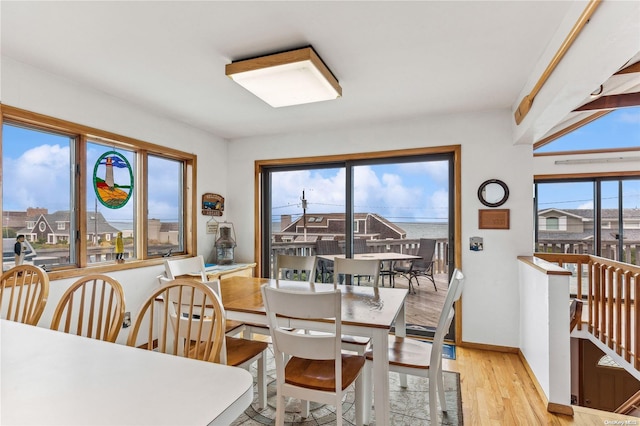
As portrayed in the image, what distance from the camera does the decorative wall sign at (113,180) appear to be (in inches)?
119

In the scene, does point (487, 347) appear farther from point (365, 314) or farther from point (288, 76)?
point (288, 76)

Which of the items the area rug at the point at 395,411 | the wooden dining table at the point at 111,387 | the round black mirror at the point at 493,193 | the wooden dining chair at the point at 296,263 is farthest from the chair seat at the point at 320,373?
the round black mirror at the point at 493,193

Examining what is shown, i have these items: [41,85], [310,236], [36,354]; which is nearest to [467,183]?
[310,236]

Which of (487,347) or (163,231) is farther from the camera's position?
(163,231)

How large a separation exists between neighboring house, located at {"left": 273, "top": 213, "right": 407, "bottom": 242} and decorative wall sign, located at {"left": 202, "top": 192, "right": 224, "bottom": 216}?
0.83 metres

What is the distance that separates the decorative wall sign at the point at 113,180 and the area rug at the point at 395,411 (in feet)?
7.54

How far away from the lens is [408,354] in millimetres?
2057

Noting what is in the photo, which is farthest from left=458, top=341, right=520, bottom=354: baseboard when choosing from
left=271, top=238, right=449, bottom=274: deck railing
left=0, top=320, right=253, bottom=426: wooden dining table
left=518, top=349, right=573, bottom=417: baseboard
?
left=0, top=320, right=253, bottom=426: wooden dining table

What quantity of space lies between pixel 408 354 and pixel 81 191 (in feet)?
9.83

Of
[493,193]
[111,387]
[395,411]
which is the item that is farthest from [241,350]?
[493,193]

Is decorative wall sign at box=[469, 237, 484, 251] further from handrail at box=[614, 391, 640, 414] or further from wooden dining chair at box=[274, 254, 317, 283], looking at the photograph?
handrail at box=[614, 391, 640, 414]

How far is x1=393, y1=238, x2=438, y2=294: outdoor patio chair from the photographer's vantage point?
12.3ft

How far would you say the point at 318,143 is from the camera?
405 cm

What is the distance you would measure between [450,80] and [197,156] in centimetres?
298
